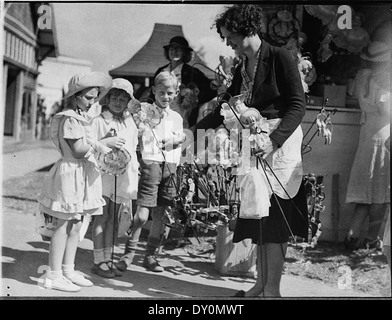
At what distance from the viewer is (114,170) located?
12.8 ft

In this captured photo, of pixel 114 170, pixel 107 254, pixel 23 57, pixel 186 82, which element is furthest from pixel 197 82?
pixel 107 254

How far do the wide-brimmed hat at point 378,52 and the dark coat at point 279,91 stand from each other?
0.52 metres

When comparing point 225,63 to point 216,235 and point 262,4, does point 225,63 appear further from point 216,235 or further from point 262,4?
point 216,235

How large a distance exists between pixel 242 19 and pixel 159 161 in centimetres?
100

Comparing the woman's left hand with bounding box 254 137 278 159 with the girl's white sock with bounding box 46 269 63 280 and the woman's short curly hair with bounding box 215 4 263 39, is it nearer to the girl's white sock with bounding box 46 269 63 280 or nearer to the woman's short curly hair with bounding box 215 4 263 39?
the woman's short curly hair with bounding box 215 4 263 39

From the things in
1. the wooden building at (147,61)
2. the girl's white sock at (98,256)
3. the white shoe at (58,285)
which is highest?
the wooden building at (147,61)

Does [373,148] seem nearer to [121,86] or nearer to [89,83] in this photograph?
[121,86]

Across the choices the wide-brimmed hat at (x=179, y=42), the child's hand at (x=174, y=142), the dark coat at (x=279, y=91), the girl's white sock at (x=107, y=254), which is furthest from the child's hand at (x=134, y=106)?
the girl's white sock at (x=107, y=254)

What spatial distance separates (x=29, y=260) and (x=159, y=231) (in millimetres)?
818

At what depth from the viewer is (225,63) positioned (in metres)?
4.01

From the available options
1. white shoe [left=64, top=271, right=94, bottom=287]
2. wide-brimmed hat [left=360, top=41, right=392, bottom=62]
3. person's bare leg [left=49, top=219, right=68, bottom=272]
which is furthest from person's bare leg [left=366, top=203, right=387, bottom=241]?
person's bare leg [left=49, top=219, right=68, bottom=272]

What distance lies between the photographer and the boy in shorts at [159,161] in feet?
13.0

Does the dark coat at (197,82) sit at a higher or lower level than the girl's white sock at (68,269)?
higher

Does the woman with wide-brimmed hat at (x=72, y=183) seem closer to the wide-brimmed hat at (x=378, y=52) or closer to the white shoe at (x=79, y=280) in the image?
the white shoe at (x=79, y=280)
